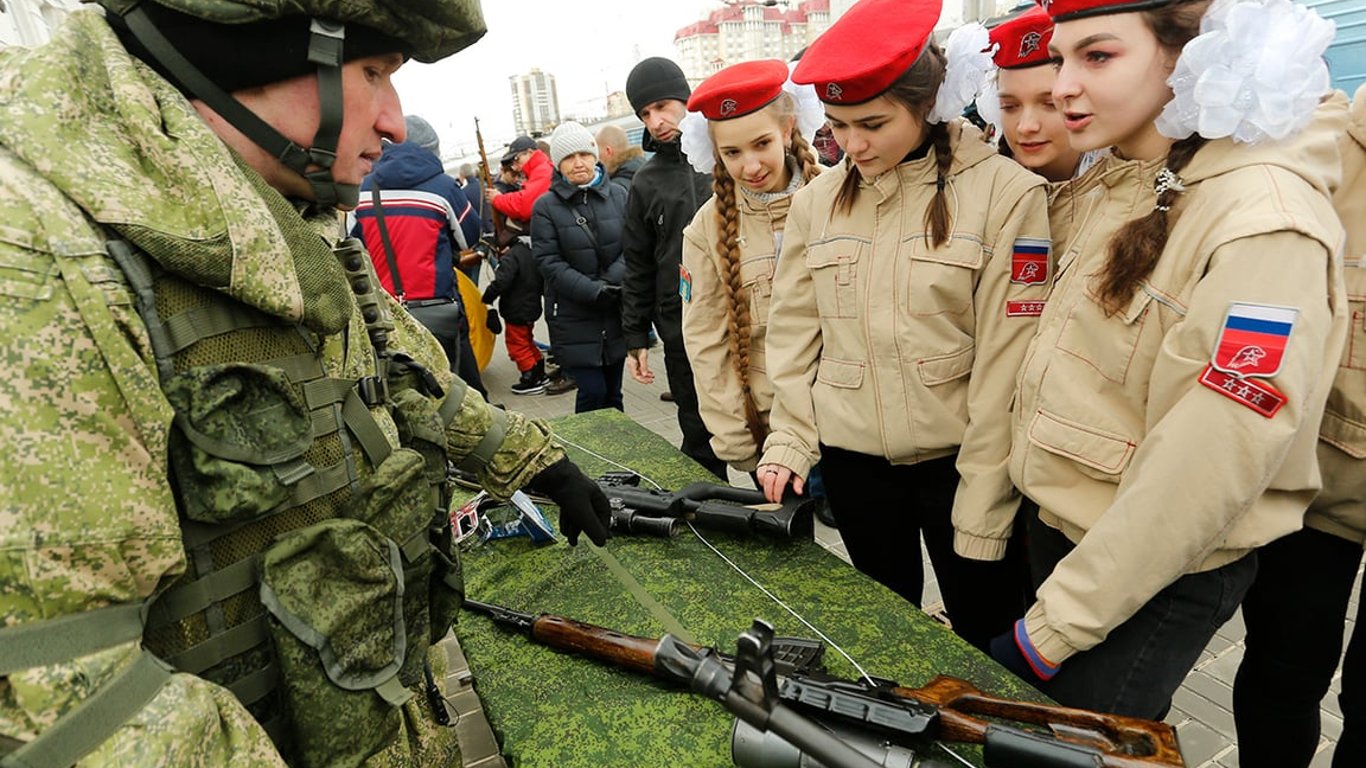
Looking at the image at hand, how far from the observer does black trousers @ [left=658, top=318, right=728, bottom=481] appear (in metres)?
3.36

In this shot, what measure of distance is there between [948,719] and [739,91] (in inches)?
74.4

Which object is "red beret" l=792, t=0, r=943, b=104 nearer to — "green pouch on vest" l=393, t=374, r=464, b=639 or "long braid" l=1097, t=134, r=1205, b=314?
"long braid" l=1097, t=134, r=1205, b=314

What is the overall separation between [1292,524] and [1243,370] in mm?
398

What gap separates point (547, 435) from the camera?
6.01ft

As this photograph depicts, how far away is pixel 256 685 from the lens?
1.03 metres

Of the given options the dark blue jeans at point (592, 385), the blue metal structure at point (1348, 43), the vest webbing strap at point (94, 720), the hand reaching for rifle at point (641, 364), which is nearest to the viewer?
the vest webbing strap at point (94, 720)

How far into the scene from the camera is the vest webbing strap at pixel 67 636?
2.22 ft

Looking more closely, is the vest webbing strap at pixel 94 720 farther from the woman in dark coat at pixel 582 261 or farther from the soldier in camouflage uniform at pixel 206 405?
the woman in dark coat at pixel 582 261

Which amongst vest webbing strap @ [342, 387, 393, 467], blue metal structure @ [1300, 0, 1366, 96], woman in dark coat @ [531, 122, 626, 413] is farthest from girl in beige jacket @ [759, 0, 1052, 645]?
blue metal structure @ [1300, 0, 1366, 96]

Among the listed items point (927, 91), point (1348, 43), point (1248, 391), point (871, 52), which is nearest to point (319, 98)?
point (871, 52)

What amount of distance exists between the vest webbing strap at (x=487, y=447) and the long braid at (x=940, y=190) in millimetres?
1208

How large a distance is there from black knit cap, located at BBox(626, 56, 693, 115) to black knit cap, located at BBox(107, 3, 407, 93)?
8.99ft

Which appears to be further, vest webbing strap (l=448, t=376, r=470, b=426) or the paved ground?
the paved ground

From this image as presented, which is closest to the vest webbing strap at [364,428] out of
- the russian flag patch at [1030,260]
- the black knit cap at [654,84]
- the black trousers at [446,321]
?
the russian flag patch at [1030,260]
